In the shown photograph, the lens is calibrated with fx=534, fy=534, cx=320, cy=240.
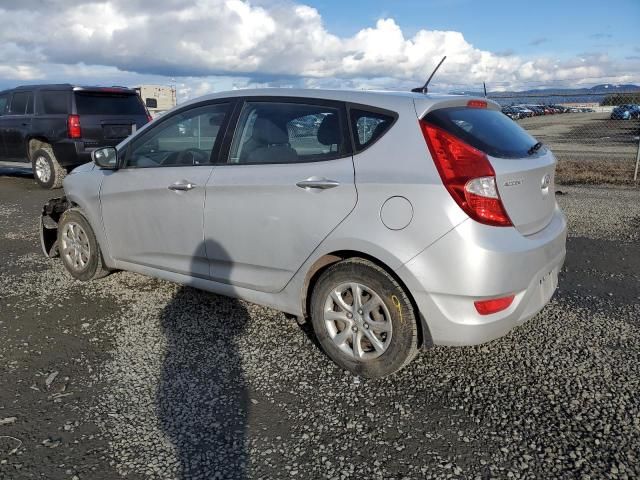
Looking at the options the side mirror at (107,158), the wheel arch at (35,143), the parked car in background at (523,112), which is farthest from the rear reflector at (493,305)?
the parked car in background at (523,112)

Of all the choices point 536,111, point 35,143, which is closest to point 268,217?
point 35,143

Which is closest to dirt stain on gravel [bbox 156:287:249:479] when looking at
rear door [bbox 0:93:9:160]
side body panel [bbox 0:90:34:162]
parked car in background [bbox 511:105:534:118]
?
side body panel [bbox 0:90:34:162]

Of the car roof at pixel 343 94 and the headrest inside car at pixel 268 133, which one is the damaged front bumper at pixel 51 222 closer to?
the car roof at pixel 343 94

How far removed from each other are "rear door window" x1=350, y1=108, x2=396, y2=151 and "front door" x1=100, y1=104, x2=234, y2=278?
43.3 inches

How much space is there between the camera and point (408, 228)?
9.56ft

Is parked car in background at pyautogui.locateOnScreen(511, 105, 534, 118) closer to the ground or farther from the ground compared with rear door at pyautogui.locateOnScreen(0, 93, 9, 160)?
farther from the ground

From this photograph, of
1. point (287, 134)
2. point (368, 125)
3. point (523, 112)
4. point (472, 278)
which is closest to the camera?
point (472, 278)

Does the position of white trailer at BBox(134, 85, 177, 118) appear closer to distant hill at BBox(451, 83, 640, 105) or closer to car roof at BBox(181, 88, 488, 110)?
distant hill at BBox(451, 83, 640, 105)

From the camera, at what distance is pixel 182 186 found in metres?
3.89

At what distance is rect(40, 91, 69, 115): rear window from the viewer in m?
10.3

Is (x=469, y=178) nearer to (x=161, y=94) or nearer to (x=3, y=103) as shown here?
(x=3, y=103)

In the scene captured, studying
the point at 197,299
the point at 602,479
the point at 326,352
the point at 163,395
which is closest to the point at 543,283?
the point at 602,479

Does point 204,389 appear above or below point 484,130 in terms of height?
below

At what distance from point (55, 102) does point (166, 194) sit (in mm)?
8008
